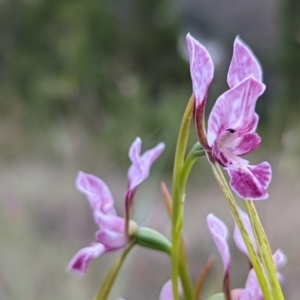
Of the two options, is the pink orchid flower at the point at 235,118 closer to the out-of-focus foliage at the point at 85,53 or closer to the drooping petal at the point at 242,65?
the drooping petal at the point at 242,65

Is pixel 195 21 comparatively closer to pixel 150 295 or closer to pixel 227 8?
pixel 227 8

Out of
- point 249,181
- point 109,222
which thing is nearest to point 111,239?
point 109,222

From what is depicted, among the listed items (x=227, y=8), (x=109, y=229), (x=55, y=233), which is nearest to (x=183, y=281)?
(x=109, y=229)

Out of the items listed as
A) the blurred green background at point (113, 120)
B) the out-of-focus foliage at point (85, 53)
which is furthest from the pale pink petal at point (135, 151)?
the out-of-focus foliage at point (85, 53)

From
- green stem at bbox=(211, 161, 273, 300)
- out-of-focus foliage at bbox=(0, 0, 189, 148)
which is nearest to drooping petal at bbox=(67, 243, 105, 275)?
green stem at bbox=(211, 161, 273, 300)

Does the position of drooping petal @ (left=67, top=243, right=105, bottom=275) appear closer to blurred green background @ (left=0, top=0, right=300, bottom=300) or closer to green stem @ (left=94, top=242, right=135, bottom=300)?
green stem @ (left=94, top=242, right=135, bottom=300)

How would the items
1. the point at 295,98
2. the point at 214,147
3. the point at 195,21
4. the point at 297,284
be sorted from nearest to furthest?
1. the point at 214,147
2. the point at 297,284
3. the point at 295,98
4. the point at 195,21
